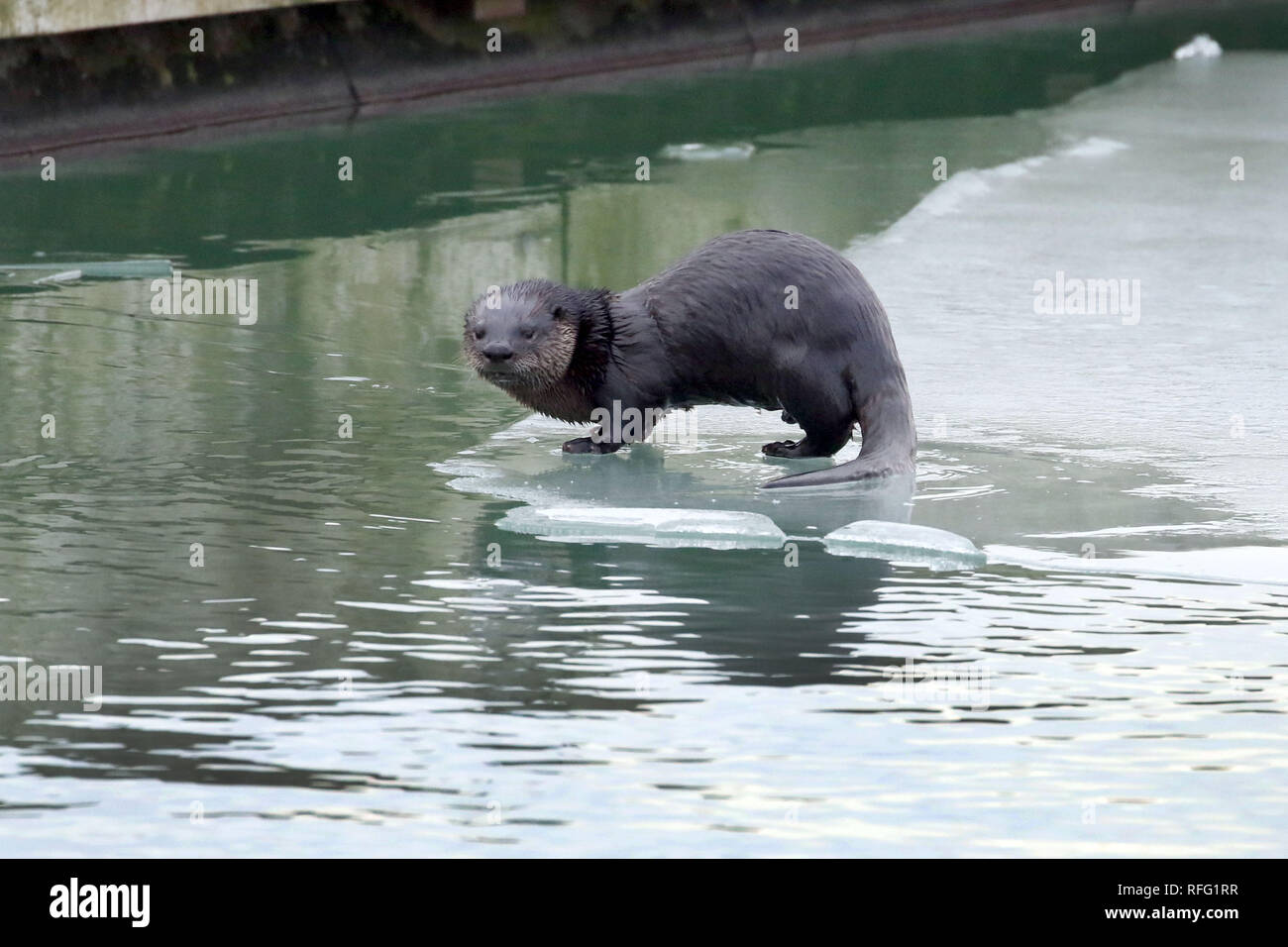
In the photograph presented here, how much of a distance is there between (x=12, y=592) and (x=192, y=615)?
389mm

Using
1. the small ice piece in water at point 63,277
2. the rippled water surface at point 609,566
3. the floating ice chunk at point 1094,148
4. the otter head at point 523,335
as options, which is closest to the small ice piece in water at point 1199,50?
the floating ice chunk at point 1094,148

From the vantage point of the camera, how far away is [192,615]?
349 centimetres

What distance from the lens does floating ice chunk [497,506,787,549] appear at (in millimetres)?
3992

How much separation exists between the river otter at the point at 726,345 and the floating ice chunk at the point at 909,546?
1.95 feet

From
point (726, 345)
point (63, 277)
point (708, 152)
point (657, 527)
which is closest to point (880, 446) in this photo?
point (726, 345)

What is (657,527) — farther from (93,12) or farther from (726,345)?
(93,12)

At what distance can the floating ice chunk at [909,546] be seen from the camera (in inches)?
153

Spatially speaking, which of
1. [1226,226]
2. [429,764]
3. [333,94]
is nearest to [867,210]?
[1226,226]

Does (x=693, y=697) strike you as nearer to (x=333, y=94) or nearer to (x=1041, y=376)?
(x=1041, y=376)

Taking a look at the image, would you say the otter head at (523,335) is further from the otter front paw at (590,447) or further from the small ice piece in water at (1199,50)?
the small ice piece in water at (1199,50)

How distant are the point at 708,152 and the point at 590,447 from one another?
470 centimetres

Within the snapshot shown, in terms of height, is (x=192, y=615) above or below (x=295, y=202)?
below

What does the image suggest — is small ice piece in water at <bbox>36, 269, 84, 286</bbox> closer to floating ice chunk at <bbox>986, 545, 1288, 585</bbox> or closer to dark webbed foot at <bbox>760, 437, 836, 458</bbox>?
dark webbed foot at <bbox>760, 437, 836, 458</bbox>

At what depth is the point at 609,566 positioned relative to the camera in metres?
3.84
